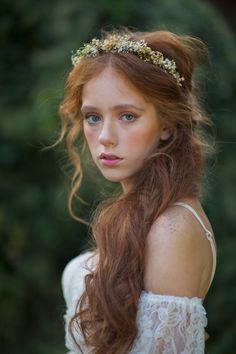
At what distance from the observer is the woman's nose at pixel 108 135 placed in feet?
9.09

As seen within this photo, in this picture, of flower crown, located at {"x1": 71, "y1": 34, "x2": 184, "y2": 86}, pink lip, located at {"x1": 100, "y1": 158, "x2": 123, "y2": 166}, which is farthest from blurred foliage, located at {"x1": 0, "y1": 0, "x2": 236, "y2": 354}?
pink lip, located at {"x1": 100, "y1": 158, "x2": 123, "y2": 166}

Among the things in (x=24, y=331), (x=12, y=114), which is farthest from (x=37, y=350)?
(x=12, y=114)

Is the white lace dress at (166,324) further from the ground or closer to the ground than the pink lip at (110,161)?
closer to the ground

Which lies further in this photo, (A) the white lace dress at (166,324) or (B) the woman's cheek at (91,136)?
(B) the woman's cheek at (91,136)

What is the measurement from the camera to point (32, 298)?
614 cm

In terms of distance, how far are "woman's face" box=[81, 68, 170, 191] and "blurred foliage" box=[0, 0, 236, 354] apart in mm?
1699

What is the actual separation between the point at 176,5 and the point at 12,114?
1.47 meters

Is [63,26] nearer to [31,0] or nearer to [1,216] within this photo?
[31,0]

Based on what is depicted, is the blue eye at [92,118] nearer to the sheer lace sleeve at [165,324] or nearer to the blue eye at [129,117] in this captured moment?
the blue eye at [129,117]

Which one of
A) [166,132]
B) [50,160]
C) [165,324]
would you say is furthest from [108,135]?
[50,160]

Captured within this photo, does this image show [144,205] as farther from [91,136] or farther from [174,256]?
[91,136]

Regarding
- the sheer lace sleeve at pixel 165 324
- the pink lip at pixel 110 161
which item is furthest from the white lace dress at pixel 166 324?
the pink lip at pixel 110 161

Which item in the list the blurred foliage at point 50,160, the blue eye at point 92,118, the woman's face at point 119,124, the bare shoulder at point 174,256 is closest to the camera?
the bare shoulder at point 174,256

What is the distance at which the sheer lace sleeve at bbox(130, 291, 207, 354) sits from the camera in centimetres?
260
